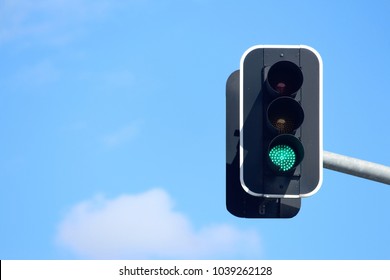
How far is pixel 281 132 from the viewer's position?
14.6 ft

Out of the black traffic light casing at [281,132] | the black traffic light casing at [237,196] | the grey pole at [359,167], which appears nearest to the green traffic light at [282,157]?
the black traffic light casing at [281,132]

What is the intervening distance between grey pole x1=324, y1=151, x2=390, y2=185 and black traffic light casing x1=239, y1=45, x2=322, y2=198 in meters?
0.10

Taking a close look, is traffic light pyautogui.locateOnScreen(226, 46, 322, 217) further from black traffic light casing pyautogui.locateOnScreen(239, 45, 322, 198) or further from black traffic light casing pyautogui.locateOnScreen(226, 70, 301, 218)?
black traffic light casing pyautogui.locateOnScreen(226, 70, 301, 218)

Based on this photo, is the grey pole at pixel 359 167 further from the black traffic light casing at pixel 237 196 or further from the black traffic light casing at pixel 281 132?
the black traffic light casing at pixel 237 196

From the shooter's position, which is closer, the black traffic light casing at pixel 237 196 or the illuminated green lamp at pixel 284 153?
the illuminated green lamp at pixel 284 153

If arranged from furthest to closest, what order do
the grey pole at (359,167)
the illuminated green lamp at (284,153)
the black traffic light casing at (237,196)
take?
1. the black traffic light casing at (237,196)
2. the grey pole at (359,167)
3. the illuminated green lamp at (284,153)

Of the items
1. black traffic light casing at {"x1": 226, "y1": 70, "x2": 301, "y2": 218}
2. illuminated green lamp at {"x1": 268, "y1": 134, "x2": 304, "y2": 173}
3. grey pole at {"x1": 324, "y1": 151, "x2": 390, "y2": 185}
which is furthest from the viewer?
black traffic light casing at {"x1": 226, "y1": 70, "x2": 301, "y2": 218}

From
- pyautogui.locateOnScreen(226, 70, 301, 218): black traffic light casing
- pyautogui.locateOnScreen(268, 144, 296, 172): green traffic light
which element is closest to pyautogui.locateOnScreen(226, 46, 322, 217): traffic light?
pyautogui.locateOnScreen(268, 144, 296, 172): green traffic light

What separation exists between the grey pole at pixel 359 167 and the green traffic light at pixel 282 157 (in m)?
0.23

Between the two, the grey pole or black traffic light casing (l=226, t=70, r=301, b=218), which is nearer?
the grey pole

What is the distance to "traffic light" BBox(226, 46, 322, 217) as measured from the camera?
439 cm

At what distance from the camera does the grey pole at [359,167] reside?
4465 mm
